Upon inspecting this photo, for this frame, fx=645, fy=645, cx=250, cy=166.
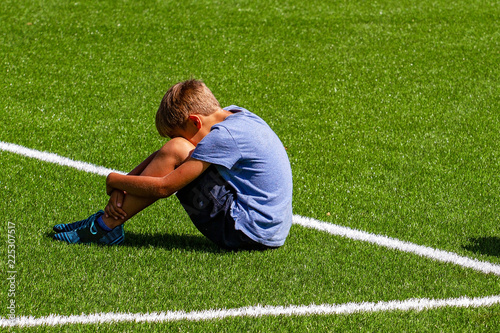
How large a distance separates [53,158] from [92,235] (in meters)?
2.02

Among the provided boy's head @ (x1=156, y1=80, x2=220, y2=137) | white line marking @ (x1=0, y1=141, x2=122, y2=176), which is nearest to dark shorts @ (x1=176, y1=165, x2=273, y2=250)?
boy's head @ (x1=156, y1=80, x2=220, y2=137)

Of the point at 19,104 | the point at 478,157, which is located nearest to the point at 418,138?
the point at 478,157

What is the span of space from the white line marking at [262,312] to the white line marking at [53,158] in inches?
97.9

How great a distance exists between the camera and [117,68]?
27.7 ft

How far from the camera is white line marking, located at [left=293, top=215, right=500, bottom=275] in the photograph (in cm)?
425

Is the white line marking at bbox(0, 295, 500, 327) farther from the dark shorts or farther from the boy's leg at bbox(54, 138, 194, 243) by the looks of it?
the boy's leg at bbox(54, 138, 194, 243)

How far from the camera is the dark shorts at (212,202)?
3957 mm

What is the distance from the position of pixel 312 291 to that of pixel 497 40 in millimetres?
7229

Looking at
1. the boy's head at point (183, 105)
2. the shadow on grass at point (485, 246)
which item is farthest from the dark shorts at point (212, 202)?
the shadow on grass at point (485, 246)

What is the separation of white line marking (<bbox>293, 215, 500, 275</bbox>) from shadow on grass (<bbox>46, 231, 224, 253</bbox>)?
851mm

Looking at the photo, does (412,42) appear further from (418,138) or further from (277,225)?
(277,225)

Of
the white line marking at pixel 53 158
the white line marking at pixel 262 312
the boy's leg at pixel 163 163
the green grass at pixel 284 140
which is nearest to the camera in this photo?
the white line marking at pixel 262 312

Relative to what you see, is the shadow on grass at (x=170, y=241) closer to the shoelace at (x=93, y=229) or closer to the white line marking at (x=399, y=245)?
the shoelace at (x=93, y=229)

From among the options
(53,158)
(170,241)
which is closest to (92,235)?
(170,241)
